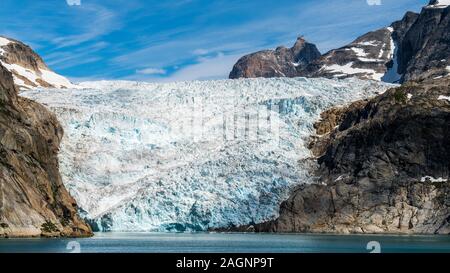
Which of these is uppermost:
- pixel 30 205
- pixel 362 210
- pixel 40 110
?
pixel 40 110

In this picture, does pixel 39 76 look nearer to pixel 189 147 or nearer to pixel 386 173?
pixel 189 147

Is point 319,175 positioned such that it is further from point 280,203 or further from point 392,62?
point 392,62

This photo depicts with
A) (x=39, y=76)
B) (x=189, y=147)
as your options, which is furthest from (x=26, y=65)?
(x=189, y=147)

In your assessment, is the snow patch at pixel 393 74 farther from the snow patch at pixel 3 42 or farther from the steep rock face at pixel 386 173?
the steep rock face at pixel 386 173

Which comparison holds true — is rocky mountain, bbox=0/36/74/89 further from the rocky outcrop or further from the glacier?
the rocky outcrop
